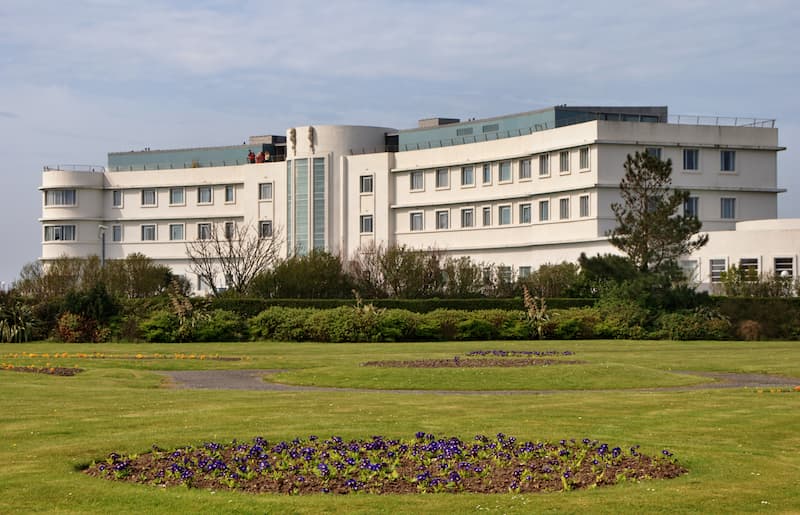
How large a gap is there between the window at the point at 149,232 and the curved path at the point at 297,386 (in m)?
76.6

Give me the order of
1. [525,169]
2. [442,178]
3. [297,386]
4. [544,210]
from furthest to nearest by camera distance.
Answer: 1. [442,178]
2. [525,169]
3. [544,210]
4. [297,386]

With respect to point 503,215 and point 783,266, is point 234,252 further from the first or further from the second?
point 783,266

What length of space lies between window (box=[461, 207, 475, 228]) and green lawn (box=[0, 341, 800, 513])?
5664 cm

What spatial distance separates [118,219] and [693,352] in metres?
77.4

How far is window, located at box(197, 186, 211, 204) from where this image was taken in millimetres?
109500

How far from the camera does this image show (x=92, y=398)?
2550 cm

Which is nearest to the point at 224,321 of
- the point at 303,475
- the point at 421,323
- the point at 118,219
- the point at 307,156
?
the point at 421,323

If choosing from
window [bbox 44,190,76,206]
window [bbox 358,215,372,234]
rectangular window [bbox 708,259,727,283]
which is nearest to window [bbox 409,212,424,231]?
window [bbox 358,215,372,234]

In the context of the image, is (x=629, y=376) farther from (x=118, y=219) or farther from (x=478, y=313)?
(x=118, y=219)

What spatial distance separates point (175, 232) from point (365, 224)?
20.0m

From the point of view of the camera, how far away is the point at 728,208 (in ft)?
278

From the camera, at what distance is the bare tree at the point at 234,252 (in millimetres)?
87500

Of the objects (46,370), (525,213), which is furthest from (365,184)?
(46,370)

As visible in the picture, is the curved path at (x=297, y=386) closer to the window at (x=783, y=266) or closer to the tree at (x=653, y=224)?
the tree at (x=653, y=224)
